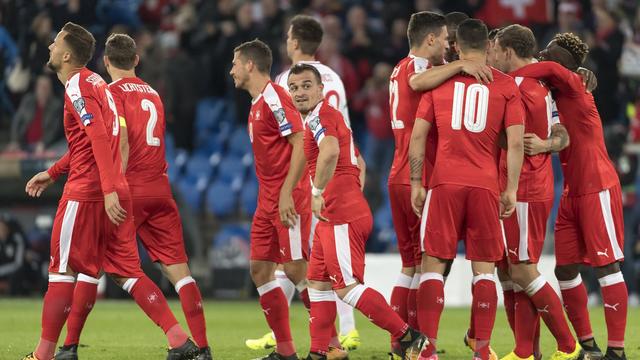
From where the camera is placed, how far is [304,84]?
8281mm

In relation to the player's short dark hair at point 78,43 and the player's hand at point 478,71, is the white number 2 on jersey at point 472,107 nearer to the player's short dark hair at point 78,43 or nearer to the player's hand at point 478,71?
the player's hand at point 478,71

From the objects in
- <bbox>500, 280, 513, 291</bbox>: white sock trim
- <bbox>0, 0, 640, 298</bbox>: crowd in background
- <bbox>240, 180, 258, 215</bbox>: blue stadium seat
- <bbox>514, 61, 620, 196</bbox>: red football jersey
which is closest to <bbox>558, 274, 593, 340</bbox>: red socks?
<bbox>500, 280, 513, 291</bbox>: white sock trim

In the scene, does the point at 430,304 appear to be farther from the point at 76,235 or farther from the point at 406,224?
the point at 76,235

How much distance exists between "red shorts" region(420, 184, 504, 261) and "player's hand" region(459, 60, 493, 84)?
72 cm

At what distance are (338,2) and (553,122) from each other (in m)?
11.8

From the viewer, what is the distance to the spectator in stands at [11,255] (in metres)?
→ 16.7

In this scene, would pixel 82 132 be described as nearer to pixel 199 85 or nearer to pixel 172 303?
pixel 172 303

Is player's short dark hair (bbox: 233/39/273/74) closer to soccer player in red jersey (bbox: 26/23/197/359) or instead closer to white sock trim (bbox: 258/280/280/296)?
soccer player in red jersey (bbox: 26/23/197/359)

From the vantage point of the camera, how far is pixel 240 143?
1906 centimetres

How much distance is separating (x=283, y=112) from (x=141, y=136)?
3.51ft

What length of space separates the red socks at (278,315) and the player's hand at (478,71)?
7.00ft

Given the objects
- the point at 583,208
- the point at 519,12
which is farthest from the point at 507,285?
the point at 519,12

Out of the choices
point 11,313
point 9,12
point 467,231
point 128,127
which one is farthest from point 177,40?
point 467,231

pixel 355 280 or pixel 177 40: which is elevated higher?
pixel 177 40
